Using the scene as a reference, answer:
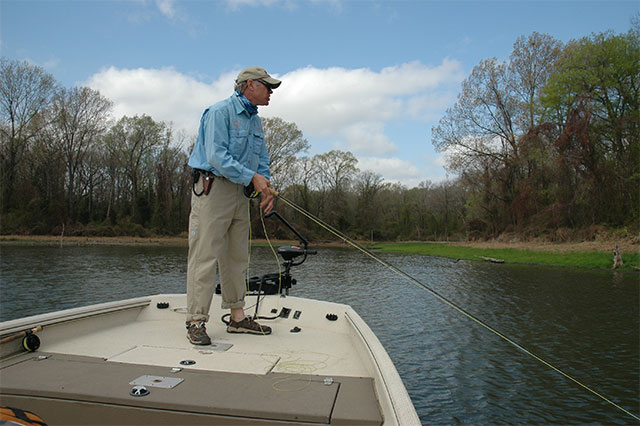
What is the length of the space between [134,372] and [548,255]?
24926 mm

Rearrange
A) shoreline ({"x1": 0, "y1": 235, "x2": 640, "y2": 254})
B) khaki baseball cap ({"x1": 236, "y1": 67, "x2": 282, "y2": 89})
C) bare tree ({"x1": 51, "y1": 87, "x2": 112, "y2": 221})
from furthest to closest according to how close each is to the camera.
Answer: bare tree ({"x1": 51, "y1": 87, "x2": 112, "y2": 221}), shoreline ({"x1": 0, "y1": 235, "x2": 640, "y2": 254}), khaki baseball cap ({"x1": 236, "y1": 67, "x2": 282, "y2": 89})

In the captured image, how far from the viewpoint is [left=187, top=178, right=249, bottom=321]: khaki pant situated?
3150 mm

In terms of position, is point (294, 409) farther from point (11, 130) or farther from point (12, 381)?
point (11, 130)

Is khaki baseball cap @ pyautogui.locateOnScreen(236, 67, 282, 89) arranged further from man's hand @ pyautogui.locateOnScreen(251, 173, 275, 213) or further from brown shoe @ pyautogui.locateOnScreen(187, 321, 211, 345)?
brown shoe @ pyautogui.locateOnScreen(187, 321, 211, 345)

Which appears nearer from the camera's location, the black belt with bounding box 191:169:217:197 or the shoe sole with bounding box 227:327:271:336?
the black belt with bounding box 191:169:217:197

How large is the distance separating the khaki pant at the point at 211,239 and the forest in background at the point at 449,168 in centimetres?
2692

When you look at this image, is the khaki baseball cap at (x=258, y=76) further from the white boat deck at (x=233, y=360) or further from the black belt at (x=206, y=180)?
the white boat deck at (x=233, y=360)

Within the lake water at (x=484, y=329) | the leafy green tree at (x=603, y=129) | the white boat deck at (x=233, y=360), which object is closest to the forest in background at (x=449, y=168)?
the leafy green tree at (x=603, y=129)

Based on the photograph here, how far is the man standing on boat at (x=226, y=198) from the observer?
314cm

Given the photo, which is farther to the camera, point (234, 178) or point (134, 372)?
point (234, 178)

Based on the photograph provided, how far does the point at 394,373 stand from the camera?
2.14 m

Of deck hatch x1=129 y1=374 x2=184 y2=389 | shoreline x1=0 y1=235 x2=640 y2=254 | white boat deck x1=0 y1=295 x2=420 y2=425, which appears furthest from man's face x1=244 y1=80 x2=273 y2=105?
shoreline x1=0 y1=235 x2=640 y2=254

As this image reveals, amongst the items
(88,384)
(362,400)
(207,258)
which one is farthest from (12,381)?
(362,400)

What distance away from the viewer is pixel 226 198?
128 inches
